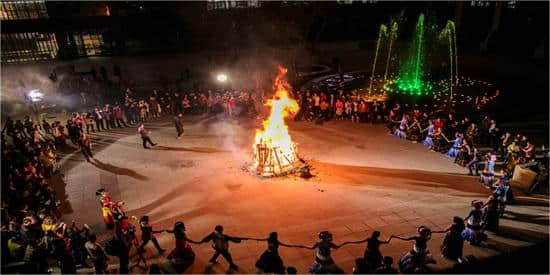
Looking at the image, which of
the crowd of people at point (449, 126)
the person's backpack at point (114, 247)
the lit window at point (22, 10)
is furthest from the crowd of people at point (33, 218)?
the lit window at point (22, 10)

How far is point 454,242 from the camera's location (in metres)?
8.84

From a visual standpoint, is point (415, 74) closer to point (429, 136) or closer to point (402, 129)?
point (402, 129)

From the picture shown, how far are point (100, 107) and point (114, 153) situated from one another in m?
7.85

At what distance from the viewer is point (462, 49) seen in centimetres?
3538

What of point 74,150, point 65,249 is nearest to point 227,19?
point 74,150

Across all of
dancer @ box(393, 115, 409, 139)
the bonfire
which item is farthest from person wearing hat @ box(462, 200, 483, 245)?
dancer @ box(393, 115, 409, 139)

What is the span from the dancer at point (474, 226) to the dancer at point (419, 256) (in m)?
1.80

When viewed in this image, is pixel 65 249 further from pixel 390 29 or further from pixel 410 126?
pixel 390 29

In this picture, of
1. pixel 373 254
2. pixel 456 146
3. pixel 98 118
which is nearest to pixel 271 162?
pixel 373 254

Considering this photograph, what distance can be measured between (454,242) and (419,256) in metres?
1.17

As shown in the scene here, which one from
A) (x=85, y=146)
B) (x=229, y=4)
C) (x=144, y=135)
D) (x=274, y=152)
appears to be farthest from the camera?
(x=229, y=4)

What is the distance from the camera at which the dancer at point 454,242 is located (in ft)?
28.5

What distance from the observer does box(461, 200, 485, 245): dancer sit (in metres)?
9.33

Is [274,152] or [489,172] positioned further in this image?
[274,152]
